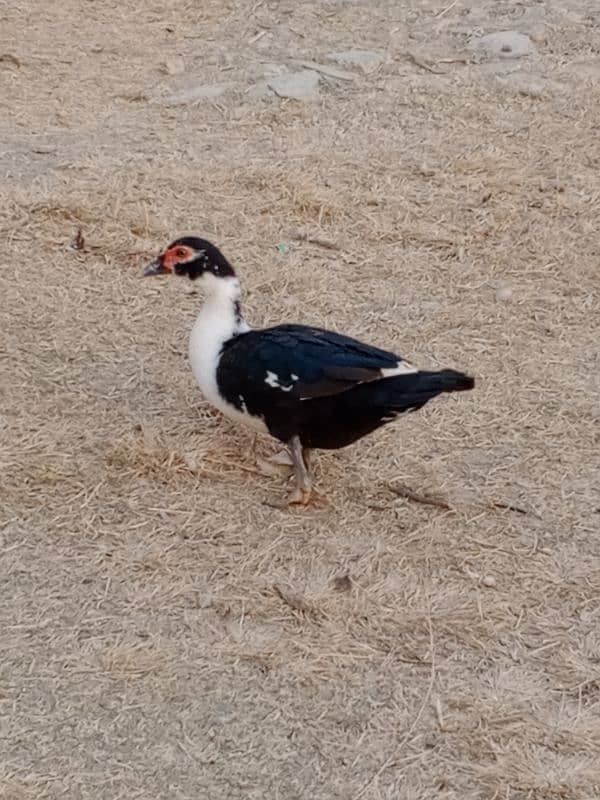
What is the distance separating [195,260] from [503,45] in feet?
12.0

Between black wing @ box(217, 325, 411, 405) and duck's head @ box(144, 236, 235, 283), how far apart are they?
0.92ft

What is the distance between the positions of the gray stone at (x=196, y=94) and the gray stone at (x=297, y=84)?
236 mm

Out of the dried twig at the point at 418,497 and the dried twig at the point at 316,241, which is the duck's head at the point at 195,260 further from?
the dried twig at the point at 316,241

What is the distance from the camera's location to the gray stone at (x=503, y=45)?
271 inches

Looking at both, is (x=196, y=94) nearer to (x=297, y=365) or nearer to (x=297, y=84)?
(x=297, y=84)

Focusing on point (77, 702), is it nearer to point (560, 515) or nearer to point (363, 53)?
point (560, 515)

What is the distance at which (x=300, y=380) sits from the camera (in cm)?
348

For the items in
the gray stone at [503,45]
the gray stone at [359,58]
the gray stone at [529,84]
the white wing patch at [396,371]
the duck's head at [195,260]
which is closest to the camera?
the white wing patch at [396,371]

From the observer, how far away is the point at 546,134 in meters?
6.07

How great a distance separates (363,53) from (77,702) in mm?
4653

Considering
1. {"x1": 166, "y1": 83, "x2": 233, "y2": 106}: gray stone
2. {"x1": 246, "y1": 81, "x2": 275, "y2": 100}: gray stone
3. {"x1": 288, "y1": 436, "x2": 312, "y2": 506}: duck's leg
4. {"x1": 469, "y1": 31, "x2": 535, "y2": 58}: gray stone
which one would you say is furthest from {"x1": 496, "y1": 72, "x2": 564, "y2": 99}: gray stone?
{"x1": 288, "y1": 436, "x2": 312, "y2": 506}: duck's leg

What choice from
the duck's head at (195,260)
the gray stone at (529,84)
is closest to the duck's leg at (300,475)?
the duck's head at (195,260)

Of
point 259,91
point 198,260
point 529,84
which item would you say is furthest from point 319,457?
point 529,84

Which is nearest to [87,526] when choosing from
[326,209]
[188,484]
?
[188,484]
